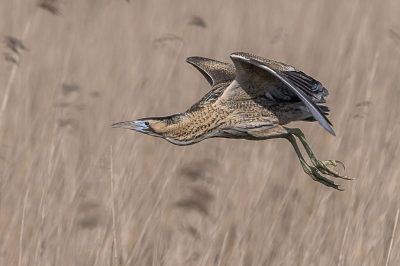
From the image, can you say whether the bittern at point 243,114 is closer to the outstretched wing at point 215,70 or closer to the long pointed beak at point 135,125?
the long pointed beak at point 135,125

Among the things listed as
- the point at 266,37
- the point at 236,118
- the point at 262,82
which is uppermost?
the point at 266,37

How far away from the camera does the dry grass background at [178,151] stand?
2.87 m

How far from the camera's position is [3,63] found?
13.6 ft

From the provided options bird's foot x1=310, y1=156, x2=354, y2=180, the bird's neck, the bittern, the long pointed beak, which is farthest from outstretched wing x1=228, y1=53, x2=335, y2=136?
the long pointed beak

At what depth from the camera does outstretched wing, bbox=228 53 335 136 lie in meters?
2.43

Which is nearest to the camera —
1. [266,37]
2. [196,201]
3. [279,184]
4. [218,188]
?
[196,201]

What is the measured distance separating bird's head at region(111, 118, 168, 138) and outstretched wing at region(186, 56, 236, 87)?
0.55 meters

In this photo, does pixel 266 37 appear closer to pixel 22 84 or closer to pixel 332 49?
pixel 332 49

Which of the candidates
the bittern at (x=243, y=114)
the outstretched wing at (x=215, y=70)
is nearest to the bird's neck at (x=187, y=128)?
the bittern at (x=243, y=114)

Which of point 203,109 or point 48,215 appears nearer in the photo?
point 203,109

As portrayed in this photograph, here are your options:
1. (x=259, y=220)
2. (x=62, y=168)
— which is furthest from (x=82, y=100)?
(x=259, y=220)

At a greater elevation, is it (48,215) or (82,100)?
(82,100)

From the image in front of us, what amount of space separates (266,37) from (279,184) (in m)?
1.65

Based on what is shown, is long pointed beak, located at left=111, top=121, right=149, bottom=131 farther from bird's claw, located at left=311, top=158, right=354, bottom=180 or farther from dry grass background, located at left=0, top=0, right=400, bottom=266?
bird's claw, located at left=311, top=158, right=354, bottom=180
